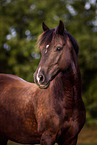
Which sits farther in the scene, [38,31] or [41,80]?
[38,31]

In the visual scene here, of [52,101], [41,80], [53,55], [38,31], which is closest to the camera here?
[41,80]

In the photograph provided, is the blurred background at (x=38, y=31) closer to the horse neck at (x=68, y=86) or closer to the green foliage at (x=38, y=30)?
the green foliage at (x=38, y=30)

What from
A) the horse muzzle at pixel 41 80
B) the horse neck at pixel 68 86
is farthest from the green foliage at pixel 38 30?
the horse muzzle at pixel 41 80

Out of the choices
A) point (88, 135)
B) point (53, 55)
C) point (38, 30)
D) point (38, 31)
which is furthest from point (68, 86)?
point (88, 135)

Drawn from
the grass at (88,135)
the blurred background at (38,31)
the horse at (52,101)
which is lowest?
the grass at (88,135)

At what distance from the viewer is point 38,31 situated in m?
13.0

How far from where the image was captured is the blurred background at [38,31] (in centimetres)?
1370

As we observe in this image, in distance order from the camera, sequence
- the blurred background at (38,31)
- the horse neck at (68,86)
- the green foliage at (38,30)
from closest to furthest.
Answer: the horse neck at (68,86) < the blurred background at (38,31) < the green foliage at (38,30)

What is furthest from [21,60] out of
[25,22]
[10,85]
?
[10,85]

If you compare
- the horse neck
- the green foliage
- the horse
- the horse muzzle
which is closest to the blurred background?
the green foliage

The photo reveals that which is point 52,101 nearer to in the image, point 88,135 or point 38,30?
point 38,30

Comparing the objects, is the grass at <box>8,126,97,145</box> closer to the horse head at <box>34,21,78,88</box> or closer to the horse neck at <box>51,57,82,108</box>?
the horse neck at <box>51,57,82,108</box>

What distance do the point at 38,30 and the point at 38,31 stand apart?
6.4 inches

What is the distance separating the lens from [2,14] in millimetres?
16562
